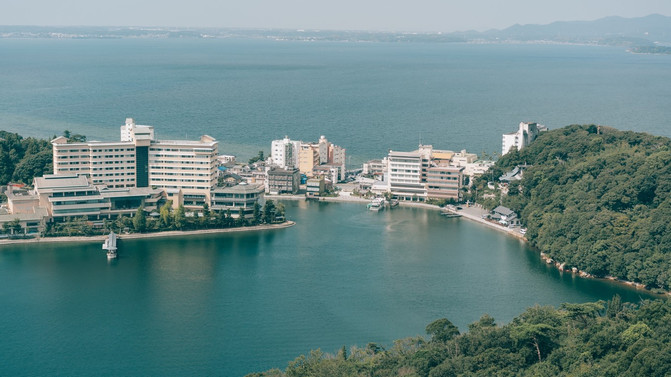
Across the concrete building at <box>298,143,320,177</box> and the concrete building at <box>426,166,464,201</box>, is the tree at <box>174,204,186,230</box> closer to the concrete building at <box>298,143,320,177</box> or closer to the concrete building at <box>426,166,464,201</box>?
the concrete building at <box>298,143,320,177</box>

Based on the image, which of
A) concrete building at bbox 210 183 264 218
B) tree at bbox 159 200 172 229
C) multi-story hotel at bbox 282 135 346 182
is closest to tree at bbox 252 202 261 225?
concrete building at bbox 210 183 264 218

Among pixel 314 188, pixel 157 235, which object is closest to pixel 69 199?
pixel 157 235

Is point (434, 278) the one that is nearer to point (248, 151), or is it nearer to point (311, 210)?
point (311, 210)

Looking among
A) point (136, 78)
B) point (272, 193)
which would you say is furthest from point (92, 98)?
point (272, 193)

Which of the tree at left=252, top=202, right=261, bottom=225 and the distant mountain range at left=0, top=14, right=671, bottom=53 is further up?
the distant mountain range at left=0, top=14, right=671, bottom=53

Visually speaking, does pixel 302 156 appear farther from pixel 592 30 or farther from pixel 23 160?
pixel 592 30

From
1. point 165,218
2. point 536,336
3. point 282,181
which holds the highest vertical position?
point 282,181
